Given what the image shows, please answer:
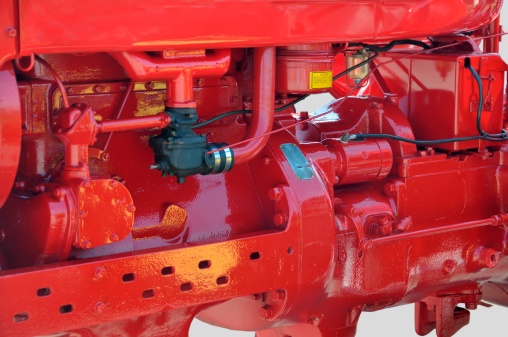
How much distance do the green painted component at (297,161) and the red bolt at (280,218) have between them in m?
0.16

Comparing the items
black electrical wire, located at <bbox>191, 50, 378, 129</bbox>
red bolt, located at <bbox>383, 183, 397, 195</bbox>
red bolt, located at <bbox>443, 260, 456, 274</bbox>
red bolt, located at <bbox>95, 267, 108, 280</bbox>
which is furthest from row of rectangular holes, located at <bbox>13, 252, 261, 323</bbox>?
red bolt, located at <bbox>443, 260, 456, 274</bbox>

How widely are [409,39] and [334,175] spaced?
0.77 metres

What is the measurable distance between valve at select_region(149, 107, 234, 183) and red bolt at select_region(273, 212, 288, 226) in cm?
32

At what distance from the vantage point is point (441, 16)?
13.4ft

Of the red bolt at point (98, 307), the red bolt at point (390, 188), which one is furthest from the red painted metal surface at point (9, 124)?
the red bolt at point (390, 188)

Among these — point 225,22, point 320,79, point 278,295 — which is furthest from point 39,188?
point 320,79

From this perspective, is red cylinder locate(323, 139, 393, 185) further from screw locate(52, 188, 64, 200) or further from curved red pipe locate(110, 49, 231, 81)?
screw locate(52, 188, 64, 200)

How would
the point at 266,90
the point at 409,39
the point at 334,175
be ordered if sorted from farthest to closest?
the point at 409,39, the point at 334,175, the point at 266,90

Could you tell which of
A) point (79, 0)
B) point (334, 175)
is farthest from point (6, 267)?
point (334, 175)

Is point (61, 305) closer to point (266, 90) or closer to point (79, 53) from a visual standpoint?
point (79, 53)

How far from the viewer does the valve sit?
3.52m

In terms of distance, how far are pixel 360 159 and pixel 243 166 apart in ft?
1.55

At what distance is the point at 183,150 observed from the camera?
3.52 m

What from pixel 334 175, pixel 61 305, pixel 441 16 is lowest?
pixel 61 305
